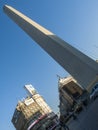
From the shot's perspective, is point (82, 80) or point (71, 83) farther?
point (71, 83)

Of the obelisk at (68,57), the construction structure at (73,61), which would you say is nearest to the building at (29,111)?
the construction structure at (73,61)

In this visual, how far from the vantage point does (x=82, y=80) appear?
688 inches

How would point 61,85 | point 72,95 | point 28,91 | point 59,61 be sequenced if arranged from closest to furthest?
point 59,61 → point 72,95 → point 61,85 → point 28,91

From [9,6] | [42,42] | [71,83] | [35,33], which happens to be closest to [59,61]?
[42,42]

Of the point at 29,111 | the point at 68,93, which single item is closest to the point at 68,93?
the point at 68,93

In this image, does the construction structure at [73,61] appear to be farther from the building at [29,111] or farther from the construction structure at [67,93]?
the building at [29,111]

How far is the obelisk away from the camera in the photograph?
16.8 m

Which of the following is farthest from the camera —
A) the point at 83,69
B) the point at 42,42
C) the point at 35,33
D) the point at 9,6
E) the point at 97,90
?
the point at 9,6

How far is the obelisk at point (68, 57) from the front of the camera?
16.8 meters

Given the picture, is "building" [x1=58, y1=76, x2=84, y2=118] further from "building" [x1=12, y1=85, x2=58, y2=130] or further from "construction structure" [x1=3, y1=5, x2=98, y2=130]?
"construction structure" [x1=3, y1=5, x2=98, y2=130]

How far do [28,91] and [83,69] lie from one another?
74423 mm

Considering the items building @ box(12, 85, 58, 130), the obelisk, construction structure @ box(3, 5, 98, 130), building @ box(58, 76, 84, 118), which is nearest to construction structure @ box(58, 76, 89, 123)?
building @ box(58, 76, 84, 118)

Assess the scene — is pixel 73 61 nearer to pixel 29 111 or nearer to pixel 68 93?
pixel 68 93

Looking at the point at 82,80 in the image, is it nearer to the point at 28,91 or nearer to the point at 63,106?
the point at 63,106
